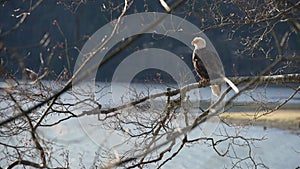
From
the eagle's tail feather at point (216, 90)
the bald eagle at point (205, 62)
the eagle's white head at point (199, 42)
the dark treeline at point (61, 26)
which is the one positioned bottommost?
the eagle's tail feather at point (216, 90)

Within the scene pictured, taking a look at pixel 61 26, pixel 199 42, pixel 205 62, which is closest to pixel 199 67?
pixel 205 62

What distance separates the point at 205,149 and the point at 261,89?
489cm

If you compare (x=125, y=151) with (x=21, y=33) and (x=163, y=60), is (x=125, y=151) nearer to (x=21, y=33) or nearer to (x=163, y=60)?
(x=21, y=33)

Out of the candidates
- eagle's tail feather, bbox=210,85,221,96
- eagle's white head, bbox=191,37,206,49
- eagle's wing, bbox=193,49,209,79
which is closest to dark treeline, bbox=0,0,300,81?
eagle's white head, bbox=191,37,206,49

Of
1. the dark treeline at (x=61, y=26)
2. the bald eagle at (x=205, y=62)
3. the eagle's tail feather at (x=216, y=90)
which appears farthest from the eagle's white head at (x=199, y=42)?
the eagle's tail feather at (x=216, y=90)

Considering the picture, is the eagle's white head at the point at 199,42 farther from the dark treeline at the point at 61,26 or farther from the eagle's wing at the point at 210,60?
the dark treeline at the point at 61,26

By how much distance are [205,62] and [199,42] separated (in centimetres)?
40

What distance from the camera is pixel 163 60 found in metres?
5.84

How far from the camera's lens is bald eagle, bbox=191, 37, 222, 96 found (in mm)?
4672

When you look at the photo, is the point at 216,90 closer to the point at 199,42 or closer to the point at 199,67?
the point at 199,67

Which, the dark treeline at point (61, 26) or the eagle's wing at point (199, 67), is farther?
the eagle's wing at point (199, 67)

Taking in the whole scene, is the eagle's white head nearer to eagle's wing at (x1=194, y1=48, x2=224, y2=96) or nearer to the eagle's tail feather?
eagle's wing at (x1=194, y1=48, x2=224, y2=96)

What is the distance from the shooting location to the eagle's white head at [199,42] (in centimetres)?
537

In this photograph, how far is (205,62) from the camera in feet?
16.9
